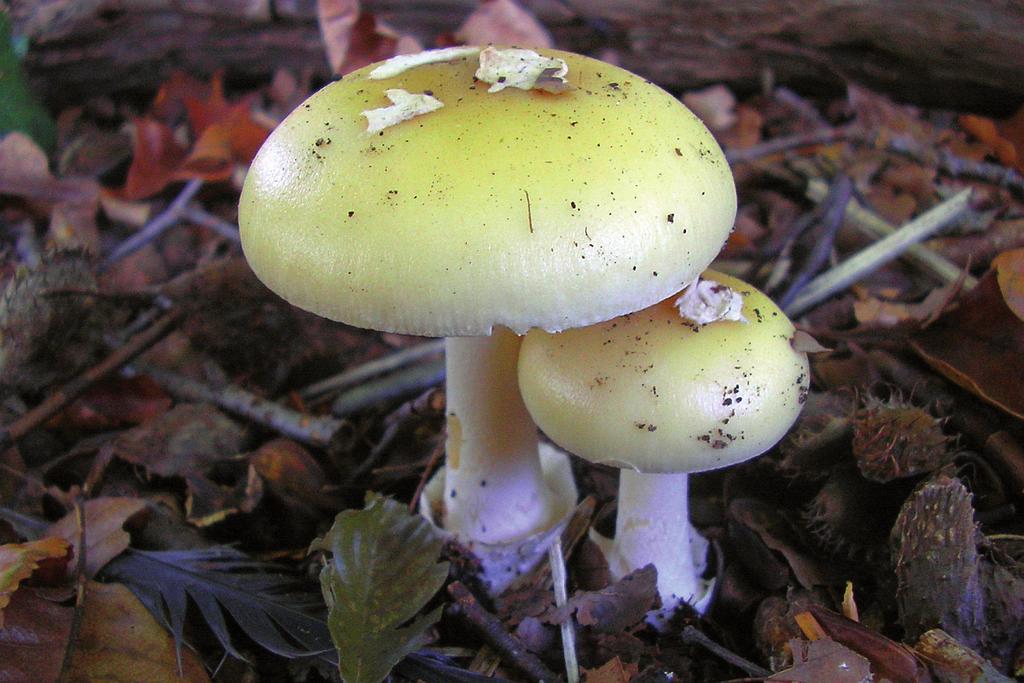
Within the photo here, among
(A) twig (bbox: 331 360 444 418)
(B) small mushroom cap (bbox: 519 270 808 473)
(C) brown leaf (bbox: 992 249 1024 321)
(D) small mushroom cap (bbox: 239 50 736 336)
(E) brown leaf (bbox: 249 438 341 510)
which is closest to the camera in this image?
(D) small mushroom cap (bbox: 239 50 736 336)

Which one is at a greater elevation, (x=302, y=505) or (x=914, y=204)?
(x=914, y=204)

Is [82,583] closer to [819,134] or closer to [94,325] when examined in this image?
[94,325]

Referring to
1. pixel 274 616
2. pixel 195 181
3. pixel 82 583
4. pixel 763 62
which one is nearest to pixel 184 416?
pixel 82 583

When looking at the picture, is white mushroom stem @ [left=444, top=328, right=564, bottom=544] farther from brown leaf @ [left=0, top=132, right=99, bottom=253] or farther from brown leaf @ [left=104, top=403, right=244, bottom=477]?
brown leaf @ [left=0, top=132, right=99, bottom=253]

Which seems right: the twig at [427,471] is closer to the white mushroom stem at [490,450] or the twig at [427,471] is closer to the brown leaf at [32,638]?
the white mushroom stem at [490,450]

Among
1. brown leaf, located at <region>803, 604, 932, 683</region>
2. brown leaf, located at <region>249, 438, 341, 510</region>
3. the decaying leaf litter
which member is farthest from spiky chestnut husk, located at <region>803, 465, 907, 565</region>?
brown leaf, located at <region>249, 438, 341, 510</region>

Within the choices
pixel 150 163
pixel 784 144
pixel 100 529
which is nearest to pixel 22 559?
pixel 100 529
